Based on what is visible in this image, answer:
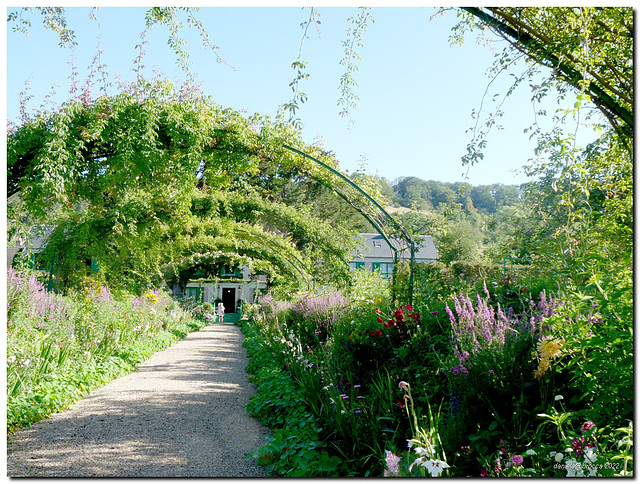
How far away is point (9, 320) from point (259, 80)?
3194 millimetres

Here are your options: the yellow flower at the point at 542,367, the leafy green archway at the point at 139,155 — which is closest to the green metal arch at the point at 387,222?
the leafy green archway at the point at 139,155

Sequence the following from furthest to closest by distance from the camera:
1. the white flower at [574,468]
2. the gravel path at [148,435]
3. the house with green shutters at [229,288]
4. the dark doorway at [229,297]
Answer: the dark doorway at [229,297], the house with green shutters at [229,288], the gravel path at [148,435], the white flower at [574,468]

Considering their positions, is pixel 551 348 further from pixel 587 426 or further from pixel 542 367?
pixel 587 426

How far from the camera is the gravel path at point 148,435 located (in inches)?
Answer: 118

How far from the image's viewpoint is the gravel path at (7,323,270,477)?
2992 mm

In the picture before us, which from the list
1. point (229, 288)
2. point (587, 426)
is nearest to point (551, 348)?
point (587, 426)

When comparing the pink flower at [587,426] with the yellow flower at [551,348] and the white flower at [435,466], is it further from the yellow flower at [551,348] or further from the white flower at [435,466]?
the white flower at [435,466]

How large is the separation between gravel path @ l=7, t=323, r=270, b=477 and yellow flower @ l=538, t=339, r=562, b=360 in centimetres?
185

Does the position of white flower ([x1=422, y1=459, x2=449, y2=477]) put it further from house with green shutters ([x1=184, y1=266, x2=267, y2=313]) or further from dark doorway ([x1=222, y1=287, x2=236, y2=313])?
dark doorway ([x1=222, y1=287, x2=236, y2=313])

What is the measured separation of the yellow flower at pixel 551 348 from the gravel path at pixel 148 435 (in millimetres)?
1846

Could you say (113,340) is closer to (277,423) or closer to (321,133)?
(277,423)

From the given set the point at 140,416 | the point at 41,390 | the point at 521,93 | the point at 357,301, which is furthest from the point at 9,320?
the point at 521,93

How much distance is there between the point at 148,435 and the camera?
12.0 feet

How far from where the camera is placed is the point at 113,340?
6.49 meters
